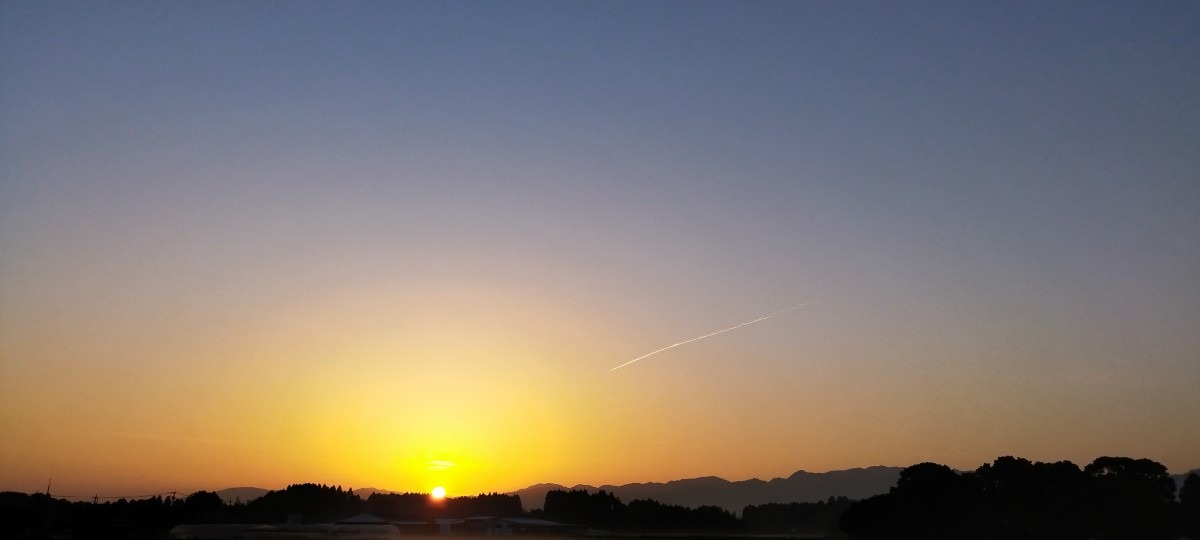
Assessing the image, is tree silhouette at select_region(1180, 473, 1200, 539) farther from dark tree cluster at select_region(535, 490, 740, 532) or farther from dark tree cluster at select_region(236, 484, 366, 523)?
dark tree cluster at select_region(236, 484, 366, 523)

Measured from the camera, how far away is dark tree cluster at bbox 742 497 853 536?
152000mm

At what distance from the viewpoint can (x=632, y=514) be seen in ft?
472

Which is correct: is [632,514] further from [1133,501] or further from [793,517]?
[1133,501]

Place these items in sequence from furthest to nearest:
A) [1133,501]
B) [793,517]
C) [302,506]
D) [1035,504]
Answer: [793,517] → [302,506] → [1035,504] → [1133,501]

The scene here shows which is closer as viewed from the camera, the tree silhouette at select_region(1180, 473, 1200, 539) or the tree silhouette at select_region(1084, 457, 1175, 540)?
the tree silhouette at select_region(1084, 457, 1175, 540)

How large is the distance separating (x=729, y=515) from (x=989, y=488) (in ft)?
226

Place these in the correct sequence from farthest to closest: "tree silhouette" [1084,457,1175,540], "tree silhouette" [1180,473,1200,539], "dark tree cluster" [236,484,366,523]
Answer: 1. "dark tree cluster" [236,484,366,523]
2. "tree silhouette" [1180,473,1200,539]
3. "tree silhouette" [1084,457,1175,540]

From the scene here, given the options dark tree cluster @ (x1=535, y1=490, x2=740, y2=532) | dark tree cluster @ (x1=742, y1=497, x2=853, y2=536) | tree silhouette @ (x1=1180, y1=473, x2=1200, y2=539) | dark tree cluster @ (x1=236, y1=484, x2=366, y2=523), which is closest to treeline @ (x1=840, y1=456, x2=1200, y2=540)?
tree silhouette @ (x1=1180, y1=473, x2=1200, y2=539)

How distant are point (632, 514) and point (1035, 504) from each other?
236 feet

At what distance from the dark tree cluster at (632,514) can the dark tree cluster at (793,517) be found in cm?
763

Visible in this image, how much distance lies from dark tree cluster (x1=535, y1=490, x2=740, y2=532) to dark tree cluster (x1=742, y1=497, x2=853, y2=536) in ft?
25.0

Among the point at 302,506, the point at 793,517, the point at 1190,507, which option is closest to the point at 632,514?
the point at 793,517

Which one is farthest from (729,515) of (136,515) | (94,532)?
(94,532)

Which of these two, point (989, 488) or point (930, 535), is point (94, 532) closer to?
point (930, 535)
